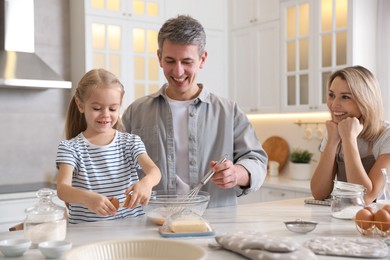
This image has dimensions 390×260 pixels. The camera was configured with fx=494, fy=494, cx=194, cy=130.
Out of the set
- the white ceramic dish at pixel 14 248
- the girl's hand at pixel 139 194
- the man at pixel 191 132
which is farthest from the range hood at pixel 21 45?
the white ceramic dish at pixel 14 248

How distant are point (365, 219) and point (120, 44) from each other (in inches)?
127

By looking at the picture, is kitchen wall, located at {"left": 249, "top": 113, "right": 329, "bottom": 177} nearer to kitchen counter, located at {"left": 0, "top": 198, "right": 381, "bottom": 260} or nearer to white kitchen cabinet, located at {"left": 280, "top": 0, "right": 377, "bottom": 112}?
white kitchen cabinet, located at {"left": 280, "top": 0, "right": 377, "bottom": 112}

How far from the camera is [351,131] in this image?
2.19 meters

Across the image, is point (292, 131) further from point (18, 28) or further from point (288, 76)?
point (18, 28)

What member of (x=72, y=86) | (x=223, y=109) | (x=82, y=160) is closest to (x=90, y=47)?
(x=72, y=86)

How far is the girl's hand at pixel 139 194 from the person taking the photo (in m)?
1.43

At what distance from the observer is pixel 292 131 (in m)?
4.64

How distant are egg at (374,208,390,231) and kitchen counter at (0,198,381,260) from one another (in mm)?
85

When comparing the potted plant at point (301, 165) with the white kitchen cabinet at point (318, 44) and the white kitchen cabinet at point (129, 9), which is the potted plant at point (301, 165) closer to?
the white kitchen cabinet at point (318, 44)

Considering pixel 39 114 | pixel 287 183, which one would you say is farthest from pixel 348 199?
pixel 39 114

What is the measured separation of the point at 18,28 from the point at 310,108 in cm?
244

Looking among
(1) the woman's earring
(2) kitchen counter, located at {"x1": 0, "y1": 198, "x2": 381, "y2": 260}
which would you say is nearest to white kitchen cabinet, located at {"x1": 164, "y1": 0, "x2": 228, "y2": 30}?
(1) the woman's earring

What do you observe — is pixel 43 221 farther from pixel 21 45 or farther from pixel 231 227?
pixel 21 45

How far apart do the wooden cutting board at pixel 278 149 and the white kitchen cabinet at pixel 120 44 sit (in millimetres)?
1228
